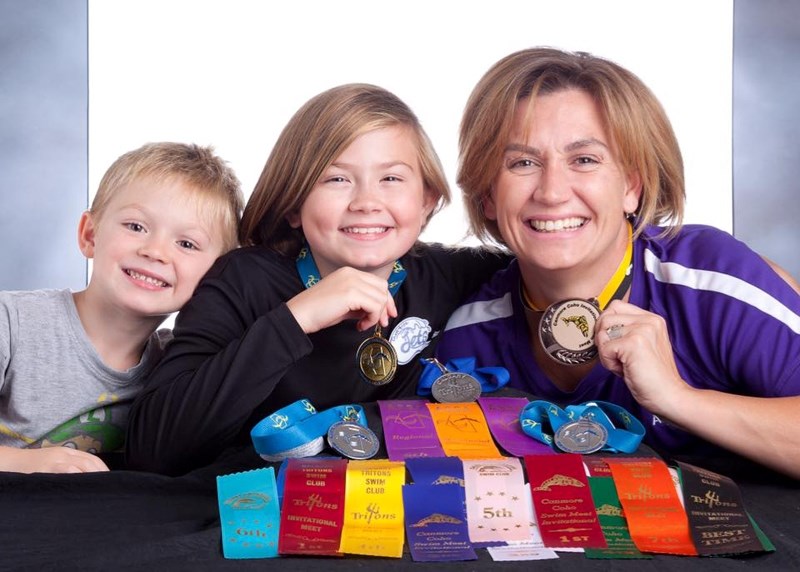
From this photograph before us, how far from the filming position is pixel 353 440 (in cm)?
163

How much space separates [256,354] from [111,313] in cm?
51

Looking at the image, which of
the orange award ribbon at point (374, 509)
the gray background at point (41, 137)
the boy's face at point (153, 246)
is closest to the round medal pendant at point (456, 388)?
the orange award ribbon at point (374, 509)

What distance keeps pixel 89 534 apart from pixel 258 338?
509mm

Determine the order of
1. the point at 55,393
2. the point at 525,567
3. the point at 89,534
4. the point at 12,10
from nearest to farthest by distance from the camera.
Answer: the point at 525,567 → the point at 89,534 → the point at 55,393 → the point at 12,10

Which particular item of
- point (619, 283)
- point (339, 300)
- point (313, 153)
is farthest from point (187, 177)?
point (619, 283)

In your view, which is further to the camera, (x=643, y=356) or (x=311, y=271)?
(x=311, y=271)

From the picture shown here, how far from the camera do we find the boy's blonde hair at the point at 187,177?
7.34ft

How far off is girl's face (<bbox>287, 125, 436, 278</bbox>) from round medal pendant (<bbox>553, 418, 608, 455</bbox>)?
632 mm

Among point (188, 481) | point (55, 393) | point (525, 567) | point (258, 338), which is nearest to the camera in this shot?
point (525, 567)

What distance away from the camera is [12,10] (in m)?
4.88

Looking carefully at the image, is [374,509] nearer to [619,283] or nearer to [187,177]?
[619,283]

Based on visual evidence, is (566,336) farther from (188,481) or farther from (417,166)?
(188,481)

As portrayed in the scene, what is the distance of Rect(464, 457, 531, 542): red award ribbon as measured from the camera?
4.58 ft

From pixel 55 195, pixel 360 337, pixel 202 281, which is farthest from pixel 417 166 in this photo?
pixel 55 195
